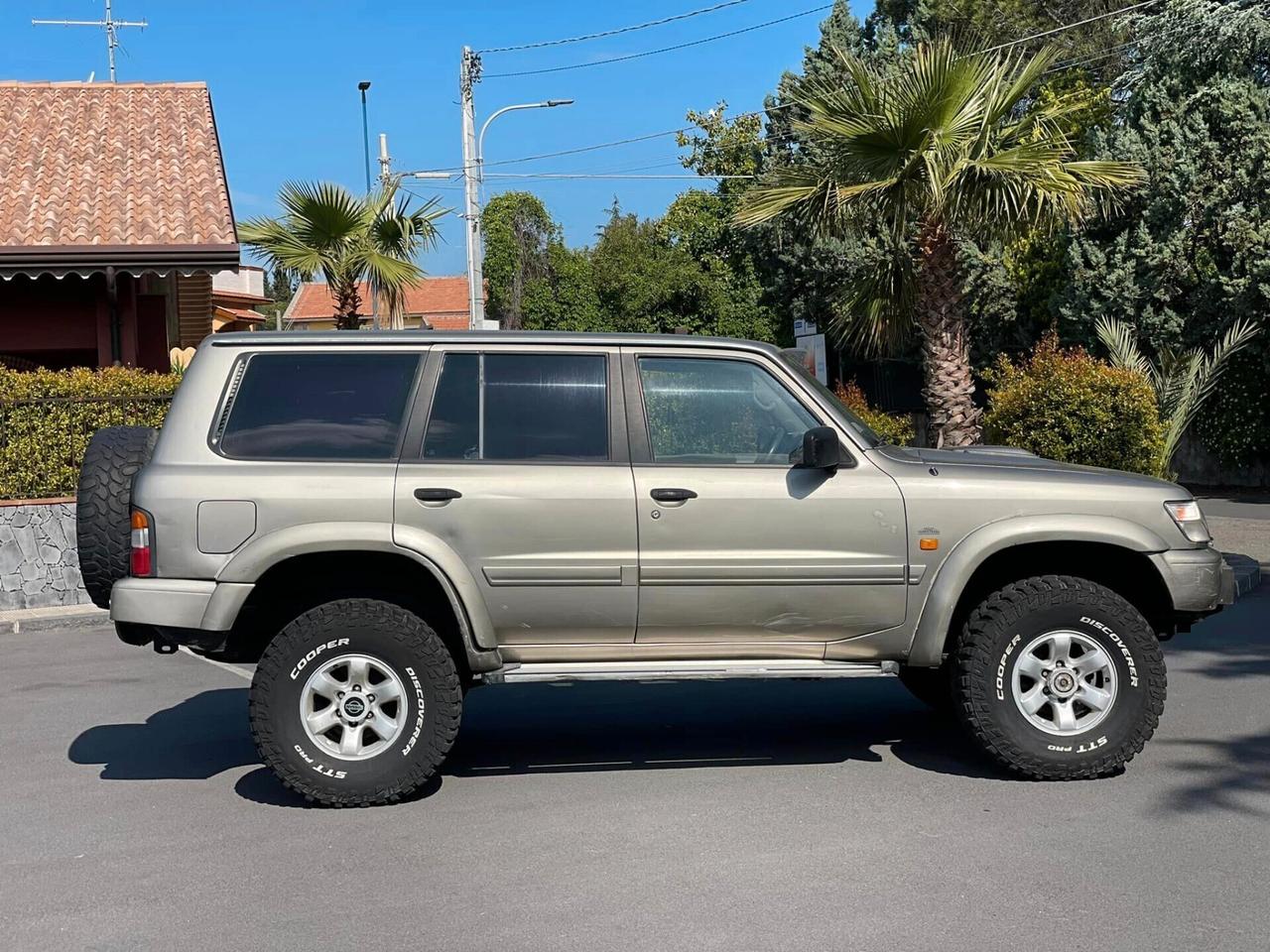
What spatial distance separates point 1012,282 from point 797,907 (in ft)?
69.2

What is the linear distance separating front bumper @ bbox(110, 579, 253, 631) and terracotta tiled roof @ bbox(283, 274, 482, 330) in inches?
2797

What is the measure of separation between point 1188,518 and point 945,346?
331 inches

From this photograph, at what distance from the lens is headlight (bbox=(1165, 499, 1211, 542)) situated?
6.10 m

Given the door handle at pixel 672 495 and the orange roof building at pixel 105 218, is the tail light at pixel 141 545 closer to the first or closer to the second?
the door handle at pixel 672 495

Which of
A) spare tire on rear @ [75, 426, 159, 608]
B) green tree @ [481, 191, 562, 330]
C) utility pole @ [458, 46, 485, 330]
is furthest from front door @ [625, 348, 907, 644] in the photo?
green tree @ [481, 191, 562, 330]

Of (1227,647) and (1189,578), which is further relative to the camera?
(1227,647)

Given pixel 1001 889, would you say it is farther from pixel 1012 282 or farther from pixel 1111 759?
pixel 1012 282

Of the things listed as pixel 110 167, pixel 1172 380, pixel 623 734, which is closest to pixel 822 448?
pixel 623 734

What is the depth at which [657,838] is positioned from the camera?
5.34 meters

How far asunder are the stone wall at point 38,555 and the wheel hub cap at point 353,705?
7.32 meters

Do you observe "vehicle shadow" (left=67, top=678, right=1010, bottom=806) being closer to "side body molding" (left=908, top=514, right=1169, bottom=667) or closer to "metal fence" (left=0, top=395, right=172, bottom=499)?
"side body molding" (left=908, top=514, right=1169, bottom=667)

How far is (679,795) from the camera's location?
5.95 metres

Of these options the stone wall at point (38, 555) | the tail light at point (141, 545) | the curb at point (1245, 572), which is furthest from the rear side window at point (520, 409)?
the stone wall at point (38, 555)

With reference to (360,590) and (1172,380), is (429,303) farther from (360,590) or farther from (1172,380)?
(360,590)
